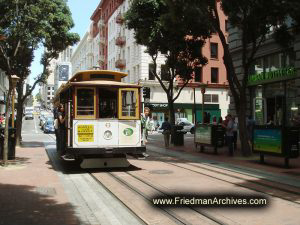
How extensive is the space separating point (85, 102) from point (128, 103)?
1.41m

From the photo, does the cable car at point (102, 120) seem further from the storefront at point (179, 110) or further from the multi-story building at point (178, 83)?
the storefront at point (179, 110)

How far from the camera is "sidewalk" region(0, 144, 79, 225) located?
6691 millimetres

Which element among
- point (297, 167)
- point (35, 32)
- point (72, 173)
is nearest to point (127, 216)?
point (72, 173)

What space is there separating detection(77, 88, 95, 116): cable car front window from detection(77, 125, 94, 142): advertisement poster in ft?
1.36

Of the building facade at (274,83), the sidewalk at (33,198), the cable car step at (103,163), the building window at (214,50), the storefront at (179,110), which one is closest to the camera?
the sidewalk at (33,198)

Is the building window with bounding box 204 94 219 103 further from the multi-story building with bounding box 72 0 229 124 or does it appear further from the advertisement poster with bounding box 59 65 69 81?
the advertisement poster with bounding box 59 65 69 81

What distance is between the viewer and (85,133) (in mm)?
12289

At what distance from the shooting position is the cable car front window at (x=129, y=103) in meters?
12.9

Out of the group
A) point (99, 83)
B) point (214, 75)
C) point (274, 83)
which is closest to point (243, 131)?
point (99, 83)

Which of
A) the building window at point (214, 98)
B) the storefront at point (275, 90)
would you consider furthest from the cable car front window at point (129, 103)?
the building window at point (214, 98)

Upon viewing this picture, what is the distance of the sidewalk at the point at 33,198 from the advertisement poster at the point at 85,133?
1386 millimetres

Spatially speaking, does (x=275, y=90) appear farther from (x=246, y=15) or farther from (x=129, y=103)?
(x=129, y=103)

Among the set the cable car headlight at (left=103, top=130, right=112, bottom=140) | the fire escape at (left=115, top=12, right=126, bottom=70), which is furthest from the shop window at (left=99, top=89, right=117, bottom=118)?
the fire escape at (left=115, top=12, right=126, bottom=70)

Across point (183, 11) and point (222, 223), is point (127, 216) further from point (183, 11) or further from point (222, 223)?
point (183, 11)
